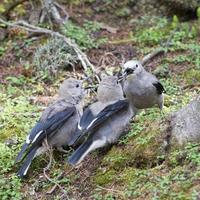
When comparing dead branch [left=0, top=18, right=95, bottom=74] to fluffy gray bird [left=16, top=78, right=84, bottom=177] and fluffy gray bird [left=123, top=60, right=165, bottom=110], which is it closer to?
fluffy gray bird [left=123, top=60, right=165, bottom=110]

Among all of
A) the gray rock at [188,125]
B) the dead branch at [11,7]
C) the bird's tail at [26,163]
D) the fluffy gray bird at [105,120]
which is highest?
the gray rock at [188,125]

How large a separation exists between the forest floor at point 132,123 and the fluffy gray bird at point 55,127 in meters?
0.20

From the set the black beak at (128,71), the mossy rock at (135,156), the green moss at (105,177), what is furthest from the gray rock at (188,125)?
the black beak at (128,71)

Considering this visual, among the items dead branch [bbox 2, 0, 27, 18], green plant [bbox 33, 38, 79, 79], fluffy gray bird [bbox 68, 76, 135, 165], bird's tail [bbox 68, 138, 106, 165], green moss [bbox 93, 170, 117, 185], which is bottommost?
green plant [bbox 33, 38, 79, 79]

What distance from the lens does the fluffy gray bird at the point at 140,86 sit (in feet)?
25.2

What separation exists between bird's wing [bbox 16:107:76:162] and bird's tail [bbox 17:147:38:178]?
89 mm

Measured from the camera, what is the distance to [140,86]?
7.75 meters

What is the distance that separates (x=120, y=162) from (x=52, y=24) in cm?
683

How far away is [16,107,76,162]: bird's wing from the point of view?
23.1ft

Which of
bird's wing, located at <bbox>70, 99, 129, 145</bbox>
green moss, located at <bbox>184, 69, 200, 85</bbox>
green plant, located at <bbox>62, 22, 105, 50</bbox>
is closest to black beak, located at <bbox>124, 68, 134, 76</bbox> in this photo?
bird's wing, located at <bbox>70, 99, 129, 145</bbox>

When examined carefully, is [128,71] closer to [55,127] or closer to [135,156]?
[55,127]

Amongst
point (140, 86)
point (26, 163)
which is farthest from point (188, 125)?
point (26, 163)

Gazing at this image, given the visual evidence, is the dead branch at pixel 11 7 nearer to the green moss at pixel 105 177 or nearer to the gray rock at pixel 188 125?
the green moss at pixel 105 177

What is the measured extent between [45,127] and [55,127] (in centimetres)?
15
